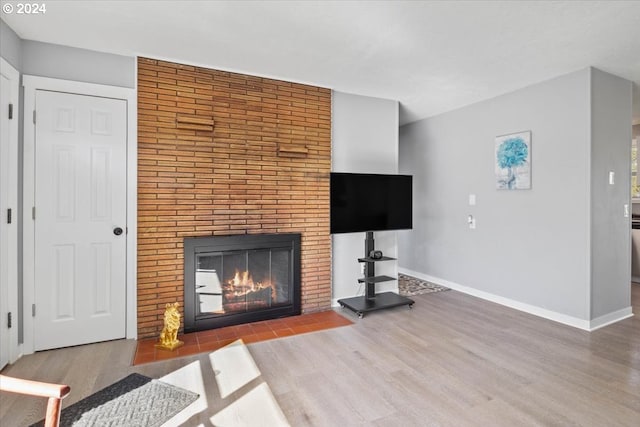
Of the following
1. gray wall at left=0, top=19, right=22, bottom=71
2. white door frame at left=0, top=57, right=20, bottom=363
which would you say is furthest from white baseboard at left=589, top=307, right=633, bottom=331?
gray wall at left=0, top=19, right=22, bottom=71

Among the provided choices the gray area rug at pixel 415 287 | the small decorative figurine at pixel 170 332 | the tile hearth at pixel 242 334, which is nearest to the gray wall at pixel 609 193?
the gray area rug at pixel 415 287

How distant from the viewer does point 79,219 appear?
300cm

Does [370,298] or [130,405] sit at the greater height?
[370,298]

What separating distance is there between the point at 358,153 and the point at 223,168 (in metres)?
1.70

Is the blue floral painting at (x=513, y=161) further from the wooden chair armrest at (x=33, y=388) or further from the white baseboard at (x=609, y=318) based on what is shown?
the wooden chair armrest at (x=33, y=388)

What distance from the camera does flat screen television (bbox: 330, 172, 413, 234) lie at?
12.5ft

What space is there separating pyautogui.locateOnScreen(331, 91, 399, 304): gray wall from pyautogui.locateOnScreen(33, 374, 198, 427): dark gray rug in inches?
89.3

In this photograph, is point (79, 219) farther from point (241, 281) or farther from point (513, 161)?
point (513, 161)

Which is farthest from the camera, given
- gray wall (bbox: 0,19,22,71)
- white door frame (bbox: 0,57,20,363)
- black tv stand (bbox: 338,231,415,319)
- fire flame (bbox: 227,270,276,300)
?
black tv stand (bbox: 338,231,415,319)

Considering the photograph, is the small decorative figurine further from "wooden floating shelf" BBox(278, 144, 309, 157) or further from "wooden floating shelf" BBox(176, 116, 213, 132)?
"wooden floating shelf" BBox(278, 144, 309, 157)

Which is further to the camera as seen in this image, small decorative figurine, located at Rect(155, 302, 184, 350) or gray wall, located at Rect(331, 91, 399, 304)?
gray wall, located at Rect(331, 91, 399, 304)

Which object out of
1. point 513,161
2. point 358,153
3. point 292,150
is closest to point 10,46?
point 292,150

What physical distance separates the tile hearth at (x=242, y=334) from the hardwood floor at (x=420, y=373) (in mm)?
117

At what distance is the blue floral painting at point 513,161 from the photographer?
393 centimetres
